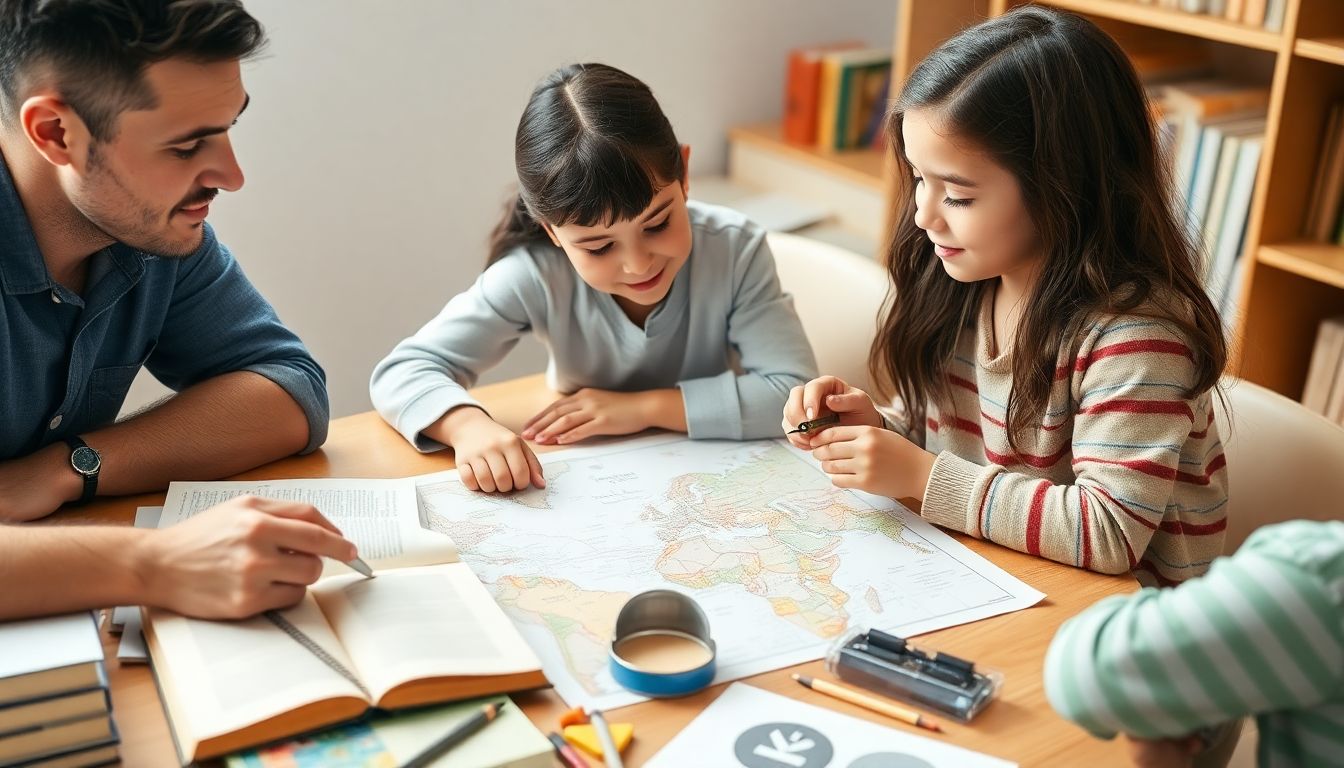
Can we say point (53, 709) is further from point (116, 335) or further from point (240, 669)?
point (116, 335)

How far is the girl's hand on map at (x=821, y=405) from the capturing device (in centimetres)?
146

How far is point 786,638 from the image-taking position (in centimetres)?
112

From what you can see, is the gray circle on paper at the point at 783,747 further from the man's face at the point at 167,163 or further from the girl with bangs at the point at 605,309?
the man's face at the point at 167,163

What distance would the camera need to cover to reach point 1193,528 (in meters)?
1.40

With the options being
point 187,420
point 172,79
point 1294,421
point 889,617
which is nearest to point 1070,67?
point 1294,421

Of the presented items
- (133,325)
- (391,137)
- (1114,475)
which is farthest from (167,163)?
(391,137)

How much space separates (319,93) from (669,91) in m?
0.89

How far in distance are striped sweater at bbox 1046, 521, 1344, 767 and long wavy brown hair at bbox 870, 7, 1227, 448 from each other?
1.70 ft

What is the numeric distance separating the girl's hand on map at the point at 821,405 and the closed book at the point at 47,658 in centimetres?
78

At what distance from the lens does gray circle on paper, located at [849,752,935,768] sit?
0.96 metres

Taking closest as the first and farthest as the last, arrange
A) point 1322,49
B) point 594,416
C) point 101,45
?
point 101,45 < point 594,416 < point 1322,49

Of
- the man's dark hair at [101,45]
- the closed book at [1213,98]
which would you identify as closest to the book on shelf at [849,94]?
the closed book at [1213,98]

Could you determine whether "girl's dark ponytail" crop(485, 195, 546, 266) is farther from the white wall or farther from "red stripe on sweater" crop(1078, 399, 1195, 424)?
the white wall

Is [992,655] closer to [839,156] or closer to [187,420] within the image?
[187,420]
